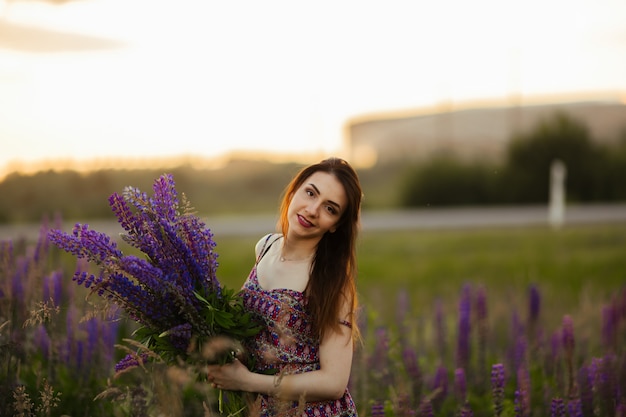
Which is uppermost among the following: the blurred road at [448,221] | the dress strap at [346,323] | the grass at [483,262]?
the dress strap at [346,323]

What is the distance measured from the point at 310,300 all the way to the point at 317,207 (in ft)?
1.16

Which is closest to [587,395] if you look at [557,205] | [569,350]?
[569,350]

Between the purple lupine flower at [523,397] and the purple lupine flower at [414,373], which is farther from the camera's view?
the purple lupine flower at [414,373]

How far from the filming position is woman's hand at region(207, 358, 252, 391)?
8.11 feet

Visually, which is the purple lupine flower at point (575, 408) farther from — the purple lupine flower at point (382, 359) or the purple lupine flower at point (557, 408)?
the purple lupine flower at point (382, 359)

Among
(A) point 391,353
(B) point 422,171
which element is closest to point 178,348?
(A) point 391,353

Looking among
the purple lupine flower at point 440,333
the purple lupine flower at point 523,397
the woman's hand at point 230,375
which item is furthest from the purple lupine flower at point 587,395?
the woman's hand at point 230,375

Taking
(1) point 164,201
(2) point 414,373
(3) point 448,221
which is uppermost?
(1) point 164,201

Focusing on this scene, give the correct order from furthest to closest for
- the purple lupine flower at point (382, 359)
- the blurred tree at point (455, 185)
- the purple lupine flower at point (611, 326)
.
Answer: the blurred tree at point (455, 185) < the purple lupine flower at point (611, 326) < the purple lupine flower at point (382, 359)

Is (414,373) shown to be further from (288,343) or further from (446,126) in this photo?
(446,126)

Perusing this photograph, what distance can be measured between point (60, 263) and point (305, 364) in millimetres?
2062

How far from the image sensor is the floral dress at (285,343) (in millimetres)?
2682

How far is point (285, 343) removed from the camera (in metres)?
2.67

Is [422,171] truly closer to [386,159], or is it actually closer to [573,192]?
[573,192]
